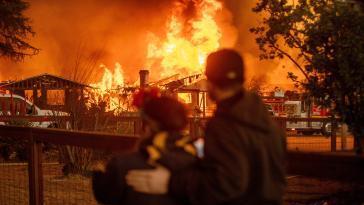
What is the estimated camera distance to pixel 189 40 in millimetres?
59812

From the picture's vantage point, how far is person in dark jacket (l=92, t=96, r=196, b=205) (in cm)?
251

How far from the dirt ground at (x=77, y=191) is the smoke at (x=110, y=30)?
5380 cm

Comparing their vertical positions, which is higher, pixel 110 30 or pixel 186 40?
pixel 110 30

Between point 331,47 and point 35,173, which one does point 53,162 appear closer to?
point 35,173

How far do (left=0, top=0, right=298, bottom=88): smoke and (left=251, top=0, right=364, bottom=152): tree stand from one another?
174ft

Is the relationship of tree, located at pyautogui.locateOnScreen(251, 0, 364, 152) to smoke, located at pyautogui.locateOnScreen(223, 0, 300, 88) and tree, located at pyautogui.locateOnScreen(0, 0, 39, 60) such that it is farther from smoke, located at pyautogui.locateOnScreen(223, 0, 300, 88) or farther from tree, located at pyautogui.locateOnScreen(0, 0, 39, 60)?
smoke, located at pyautogui.locateOnScreen(223, 0, 300, 88)

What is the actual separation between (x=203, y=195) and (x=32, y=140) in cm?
374

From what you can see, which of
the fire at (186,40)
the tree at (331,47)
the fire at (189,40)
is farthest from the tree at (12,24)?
the fire at (189,40)

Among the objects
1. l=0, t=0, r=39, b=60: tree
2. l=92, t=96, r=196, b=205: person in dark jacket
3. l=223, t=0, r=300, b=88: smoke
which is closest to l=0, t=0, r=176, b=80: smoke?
l=223, t=0, r=300, b=88: smoke

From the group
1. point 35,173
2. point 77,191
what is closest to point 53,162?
point 77,191

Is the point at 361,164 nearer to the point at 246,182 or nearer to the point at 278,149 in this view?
the point at 278,149

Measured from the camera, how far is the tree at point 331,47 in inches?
300

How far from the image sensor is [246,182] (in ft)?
7.54

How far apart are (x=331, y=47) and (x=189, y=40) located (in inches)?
2049
